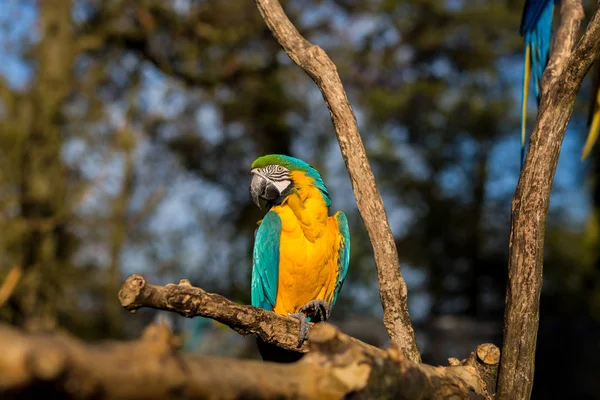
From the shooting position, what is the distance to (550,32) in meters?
2.47

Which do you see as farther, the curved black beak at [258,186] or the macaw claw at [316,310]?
the curved black beak at [258,186]

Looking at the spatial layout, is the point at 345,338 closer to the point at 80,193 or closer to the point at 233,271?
the point at 80,193

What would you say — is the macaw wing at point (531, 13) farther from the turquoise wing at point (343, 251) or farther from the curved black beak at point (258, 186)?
the curved black beak at point (258, 186)

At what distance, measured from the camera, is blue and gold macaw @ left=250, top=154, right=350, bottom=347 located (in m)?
2.32

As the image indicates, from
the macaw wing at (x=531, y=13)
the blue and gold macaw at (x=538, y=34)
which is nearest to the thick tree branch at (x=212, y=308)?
the blue and gold macaw at (x=538, y=34)

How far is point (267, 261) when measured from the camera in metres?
2.38

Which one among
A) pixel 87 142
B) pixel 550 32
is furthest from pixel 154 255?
pixel 550 32

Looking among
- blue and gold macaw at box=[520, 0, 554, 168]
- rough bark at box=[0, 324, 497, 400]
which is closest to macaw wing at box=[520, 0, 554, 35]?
blue and gold macaw at box=[520, 0, 554, 168]

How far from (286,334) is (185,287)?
44 centimetres

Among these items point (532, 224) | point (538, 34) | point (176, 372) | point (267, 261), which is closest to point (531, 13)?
point (538, 34)

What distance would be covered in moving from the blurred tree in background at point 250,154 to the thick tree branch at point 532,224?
14.3 ft

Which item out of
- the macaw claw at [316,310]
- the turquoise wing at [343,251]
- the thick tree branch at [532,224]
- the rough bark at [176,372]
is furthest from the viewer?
the turquoise wing at [343,251]

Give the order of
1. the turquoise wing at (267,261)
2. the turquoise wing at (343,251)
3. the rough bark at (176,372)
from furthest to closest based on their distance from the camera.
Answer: the turquoise wing at (343,251), the turquoise wing at (267,261), the rough bark at (176,372)

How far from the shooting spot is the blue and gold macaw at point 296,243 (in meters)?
2.32
